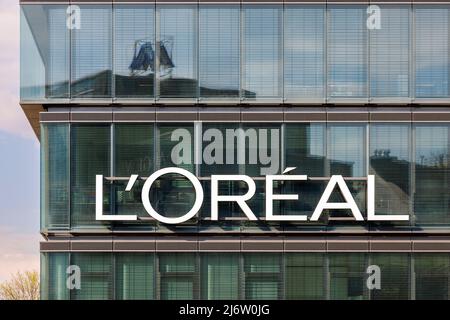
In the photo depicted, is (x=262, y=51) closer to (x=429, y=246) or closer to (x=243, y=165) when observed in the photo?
(x=243, y=165)

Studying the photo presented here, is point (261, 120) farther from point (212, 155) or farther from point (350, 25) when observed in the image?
point (350, 25)

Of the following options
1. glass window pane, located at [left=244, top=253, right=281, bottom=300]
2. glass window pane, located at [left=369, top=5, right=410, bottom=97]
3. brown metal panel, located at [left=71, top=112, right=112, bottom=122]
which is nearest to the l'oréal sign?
glass window pane, located at [left=244, top=253, right=281, bottom=300]

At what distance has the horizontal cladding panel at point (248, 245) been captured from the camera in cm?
3344

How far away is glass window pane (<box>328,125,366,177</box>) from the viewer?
33719 millimetres

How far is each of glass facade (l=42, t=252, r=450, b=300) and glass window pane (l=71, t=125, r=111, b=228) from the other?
1352 millimetres

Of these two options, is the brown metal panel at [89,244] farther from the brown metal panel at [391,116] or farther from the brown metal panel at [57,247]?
the brown metal panel at [391,116]

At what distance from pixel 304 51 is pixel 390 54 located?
9.51 feet

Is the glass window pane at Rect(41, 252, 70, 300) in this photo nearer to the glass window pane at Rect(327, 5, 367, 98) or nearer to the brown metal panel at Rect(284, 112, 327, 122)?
the brown metal panel at Rect(284, 112, 327, 122)

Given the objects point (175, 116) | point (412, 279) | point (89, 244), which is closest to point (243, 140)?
point (175, 116)

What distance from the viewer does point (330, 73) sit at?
1341 inches

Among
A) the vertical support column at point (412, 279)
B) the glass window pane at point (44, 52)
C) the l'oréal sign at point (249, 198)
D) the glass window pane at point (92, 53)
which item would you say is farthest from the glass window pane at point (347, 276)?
the glass window pane at point (44, 52)
